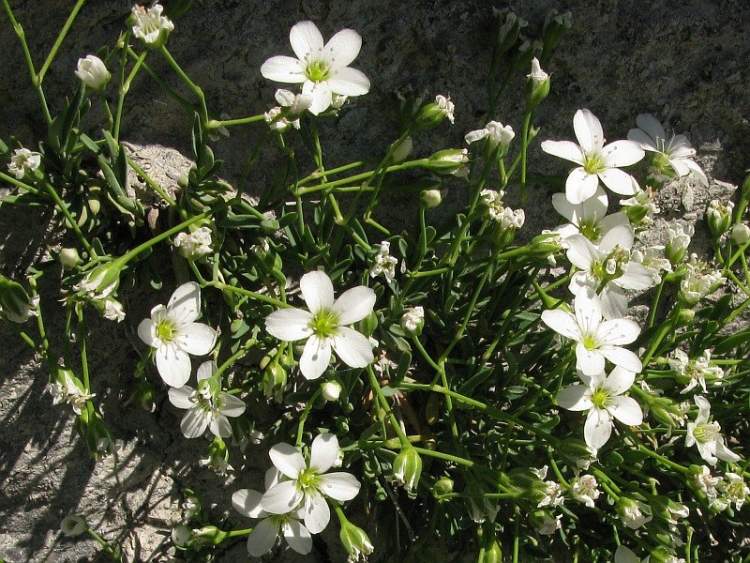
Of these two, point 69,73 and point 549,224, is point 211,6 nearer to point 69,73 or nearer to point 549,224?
point 69,73

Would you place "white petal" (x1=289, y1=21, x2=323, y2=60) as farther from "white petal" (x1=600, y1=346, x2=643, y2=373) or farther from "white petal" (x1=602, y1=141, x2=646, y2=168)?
"white petal" (x1=600, y1=346, x2=643, y2=373)

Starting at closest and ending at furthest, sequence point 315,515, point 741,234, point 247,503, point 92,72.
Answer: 1. point 92,72
2. point 315,515
3. point 247,503
4. point 741,234

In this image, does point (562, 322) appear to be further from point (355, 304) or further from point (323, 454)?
point (323, 454)

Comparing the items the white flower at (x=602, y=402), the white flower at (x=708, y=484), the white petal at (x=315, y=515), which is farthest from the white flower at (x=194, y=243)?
the white flower at (x=708, y=484)

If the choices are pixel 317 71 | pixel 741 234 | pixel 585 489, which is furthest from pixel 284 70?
pixel 741 234

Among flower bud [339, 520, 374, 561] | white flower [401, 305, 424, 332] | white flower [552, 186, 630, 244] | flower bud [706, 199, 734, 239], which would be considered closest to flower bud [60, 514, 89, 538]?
flower bud [339, 520, 374, 561]

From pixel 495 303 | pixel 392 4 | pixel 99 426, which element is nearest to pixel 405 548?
pixel 495 303
